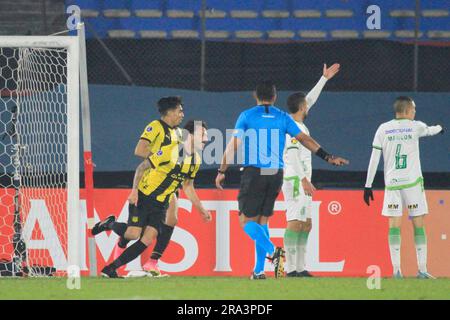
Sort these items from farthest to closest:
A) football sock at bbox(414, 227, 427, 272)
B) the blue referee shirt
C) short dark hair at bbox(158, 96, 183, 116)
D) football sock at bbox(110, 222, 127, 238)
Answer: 1. football sock at bbox(414, 227, 427, 272)
2. football sock at bbox(110, 222, 127, 238)
3. short dark hair at bbox(158, 96, 183, 116)
4. the blue referee shirt

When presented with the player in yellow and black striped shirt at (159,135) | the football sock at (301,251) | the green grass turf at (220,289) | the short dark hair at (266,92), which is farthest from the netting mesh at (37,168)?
the short dark hair at (266,92)

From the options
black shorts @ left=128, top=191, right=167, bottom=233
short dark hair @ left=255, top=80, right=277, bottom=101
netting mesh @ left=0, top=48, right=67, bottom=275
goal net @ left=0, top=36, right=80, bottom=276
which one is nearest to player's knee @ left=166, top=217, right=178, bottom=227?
black shorts @ left=128, top=191, right=167, bottom=233

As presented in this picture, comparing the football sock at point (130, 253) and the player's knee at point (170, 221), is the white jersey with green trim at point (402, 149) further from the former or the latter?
the football sock at point (130, 253)

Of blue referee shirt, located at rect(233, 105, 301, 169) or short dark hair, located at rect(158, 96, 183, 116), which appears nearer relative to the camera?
blue referee shirt, located at rect(233, 105, 301, 169)

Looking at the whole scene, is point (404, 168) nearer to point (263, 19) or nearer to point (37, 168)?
point (37, 168)

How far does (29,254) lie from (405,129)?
413 centimetres

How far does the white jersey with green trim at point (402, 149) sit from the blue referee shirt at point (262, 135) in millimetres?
1516

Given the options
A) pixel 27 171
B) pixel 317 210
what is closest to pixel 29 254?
pixel 27 171

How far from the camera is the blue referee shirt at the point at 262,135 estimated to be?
378 inches

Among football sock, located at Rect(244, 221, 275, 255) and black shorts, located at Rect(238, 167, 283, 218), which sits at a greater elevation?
black shorts, located at Rect(238, 167, 283, 218)

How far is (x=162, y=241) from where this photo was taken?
10656 mm

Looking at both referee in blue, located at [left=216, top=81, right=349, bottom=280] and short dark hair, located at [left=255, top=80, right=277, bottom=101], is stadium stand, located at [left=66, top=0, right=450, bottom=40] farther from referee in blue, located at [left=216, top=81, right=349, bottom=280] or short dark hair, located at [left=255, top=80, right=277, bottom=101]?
referee in blue, located at [left=216, top=81, right=349, bottom=280]

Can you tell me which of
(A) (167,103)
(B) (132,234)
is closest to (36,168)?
(B) (132,234)

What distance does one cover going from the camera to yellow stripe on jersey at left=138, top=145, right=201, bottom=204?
1004cm
